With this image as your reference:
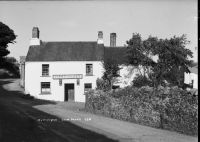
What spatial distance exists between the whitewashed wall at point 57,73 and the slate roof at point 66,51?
788 mm

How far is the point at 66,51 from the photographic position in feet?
147

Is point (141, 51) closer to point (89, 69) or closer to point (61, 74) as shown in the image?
point (89, 69)

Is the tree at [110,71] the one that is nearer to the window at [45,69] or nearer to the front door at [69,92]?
the front door at [69,92]

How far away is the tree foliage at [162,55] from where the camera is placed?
37.2 meters

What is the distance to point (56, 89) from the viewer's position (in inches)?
1658

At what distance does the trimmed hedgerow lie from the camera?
1570cm

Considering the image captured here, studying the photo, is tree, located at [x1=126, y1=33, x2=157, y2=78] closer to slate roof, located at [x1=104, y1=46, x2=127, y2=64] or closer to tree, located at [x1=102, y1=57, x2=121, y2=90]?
tree, located at [x1=102, y1=57, x2=121, y2=90]

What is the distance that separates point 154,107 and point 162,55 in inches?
792

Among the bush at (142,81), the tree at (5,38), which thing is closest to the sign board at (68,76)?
the bush at (142,81)

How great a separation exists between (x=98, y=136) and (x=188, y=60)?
2676 centimetres

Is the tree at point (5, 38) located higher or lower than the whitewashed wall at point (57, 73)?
higher

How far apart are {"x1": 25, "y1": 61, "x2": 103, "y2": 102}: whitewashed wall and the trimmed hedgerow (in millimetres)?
16781

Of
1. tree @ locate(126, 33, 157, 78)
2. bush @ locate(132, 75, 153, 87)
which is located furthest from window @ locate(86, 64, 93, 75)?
bush @ locate(132, 75, 153, 87)

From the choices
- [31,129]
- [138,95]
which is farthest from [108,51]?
[31,129]
